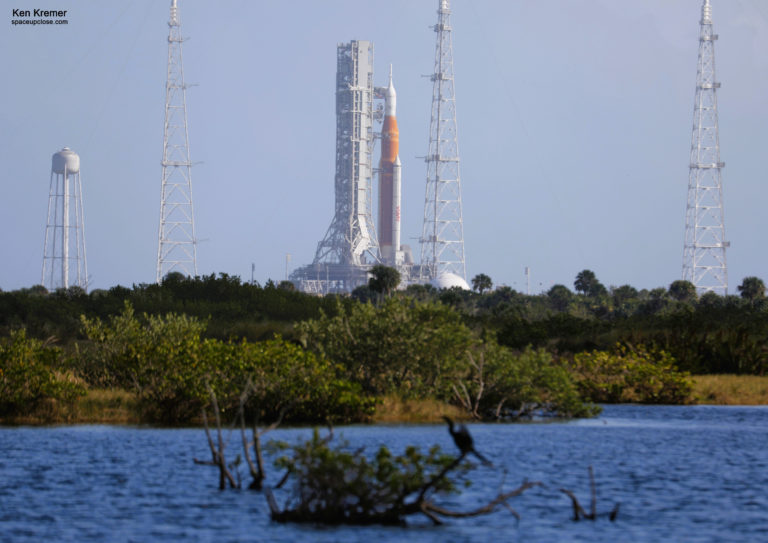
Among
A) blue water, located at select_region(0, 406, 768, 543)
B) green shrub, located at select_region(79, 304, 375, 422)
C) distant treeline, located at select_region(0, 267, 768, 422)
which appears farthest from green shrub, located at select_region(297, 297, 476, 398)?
blue water, located at select_region(0, 406, 768, 543)

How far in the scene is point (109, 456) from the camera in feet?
86.6

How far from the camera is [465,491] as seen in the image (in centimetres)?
2208

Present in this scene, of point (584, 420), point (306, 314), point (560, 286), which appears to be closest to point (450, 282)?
point (560, 286)

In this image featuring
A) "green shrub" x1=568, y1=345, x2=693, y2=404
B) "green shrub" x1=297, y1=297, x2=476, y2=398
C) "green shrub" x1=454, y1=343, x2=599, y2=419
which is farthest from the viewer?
"green shrub" x1=568, y1=345, x2=693, y2=404

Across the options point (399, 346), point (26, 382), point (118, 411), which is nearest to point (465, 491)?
point (399, 346)

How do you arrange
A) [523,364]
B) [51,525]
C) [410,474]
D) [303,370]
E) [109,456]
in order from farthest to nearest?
1. [523,364]
2. [303,370]
3. [109,456]
4. [51,525]
5. [410,474]

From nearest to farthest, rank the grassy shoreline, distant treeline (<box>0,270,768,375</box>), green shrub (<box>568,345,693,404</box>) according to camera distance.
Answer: the grassy shoreline, green shrub (<box>568,345,693,404</box>), distant treeline (<box>0,270,768,375</box>)

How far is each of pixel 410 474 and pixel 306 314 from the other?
6280cm

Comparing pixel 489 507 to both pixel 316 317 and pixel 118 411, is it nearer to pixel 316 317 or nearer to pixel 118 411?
pixel 118 411

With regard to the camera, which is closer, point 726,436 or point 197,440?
point 197,440

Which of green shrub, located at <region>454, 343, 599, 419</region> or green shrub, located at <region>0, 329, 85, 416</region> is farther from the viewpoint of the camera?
green shrub, located at <region>454, 343, 599, 419</region>

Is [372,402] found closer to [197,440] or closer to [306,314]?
[197,440]

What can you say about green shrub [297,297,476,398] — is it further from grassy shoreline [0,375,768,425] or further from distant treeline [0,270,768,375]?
distant treeline [0,270,768,375]

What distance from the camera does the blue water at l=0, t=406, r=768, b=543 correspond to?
714 inches
